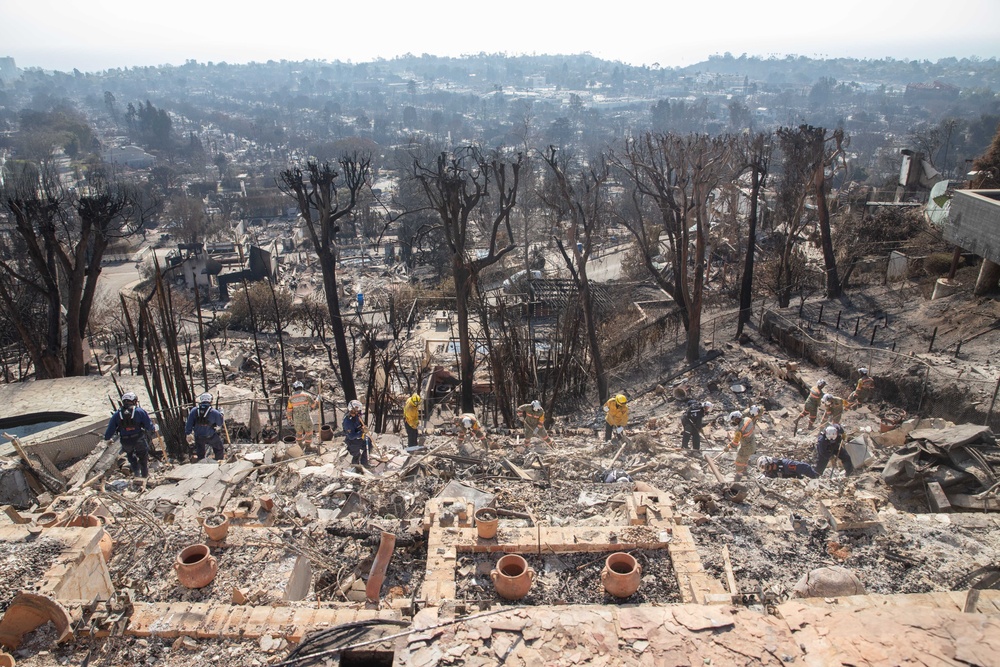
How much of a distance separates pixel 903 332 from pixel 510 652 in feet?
43.4

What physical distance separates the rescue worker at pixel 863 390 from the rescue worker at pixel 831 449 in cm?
228

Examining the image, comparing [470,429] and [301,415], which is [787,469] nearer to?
[470,429]

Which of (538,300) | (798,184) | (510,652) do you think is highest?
(798,184)

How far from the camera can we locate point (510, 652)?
4.66m

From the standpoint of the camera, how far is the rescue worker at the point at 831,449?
28.4 feet

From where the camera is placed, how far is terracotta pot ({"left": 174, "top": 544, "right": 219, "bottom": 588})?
5.48m

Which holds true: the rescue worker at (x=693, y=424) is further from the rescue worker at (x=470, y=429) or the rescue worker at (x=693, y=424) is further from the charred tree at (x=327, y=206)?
the charred tree at (x=327, y=206)

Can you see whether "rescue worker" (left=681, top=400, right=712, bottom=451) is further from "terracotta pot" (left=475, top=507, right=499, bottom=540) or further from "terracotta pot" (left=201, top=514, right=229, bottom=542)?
"terracotta pot" (left=201, top=514, right=229, bottom=542)

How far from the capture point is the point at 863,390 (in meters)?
11.4

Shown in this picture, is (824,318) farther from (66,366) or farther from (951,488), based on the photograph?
(66,366)

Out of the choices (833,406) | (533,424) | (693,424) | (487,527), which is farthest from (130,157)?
(487,527)

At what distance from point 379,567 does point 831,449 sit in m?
6.71

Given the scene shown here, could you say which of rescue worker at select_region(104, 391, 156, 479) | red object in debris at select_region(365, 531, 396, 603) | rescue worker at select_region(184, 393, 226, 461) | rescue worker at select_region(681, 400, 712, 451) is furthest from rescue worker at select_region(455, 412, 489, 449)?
rescue worker at select_region(104, 391, 156, 479)

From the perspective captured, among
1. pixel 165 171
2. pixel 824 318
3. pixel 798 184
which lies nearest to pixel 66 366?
pixel 824 318
